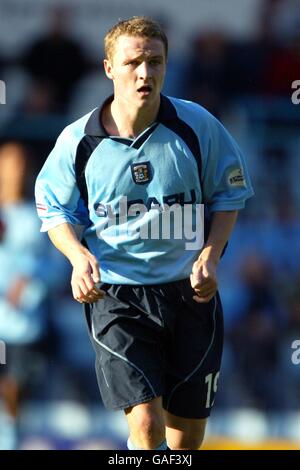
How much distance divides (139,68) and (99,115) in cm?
30

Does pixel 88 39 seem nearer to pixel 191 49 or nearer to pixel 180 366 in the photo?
pixel 191 49

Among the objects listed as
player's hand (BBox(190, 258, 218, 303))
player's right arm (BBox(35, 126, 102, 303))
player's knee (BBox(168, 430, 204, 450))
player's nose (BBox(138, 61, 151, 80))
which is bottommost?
player's knee (BBox(168, 430, 204, 450))

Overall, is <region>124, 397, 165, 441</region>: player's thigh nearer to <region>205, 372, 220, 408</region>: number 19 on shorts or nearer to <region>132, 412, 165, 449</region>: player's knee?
<region>132, 412, 165, 449</region>: player's knee

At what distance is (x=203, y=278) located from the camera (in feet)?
14.6

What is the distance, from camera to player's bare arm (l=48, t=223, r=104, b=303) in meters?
4.39

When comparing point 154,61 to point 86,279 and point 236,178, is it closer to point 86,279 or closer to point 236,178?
point 236,178

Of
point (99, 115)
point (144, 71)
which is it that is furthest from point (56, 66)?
point (144, 71)

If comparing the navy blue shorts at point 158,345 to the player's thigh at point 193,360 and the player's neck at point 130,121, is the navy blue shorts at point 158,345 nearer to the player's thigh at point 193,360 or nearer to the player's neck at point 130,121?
the player's thigh at point 193,360

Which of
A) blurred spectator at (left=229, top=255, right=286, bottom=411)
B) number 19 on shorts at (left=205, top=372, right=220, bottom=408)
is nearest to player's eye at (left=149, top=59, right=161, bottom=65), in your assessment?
number 19 on shorts at (left=205, top=372, right=220, bottom=408)

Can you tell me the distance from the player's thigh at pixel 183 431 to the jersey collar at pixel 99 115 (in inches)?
47.3

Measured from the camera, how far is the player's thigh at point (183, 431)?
4.83m

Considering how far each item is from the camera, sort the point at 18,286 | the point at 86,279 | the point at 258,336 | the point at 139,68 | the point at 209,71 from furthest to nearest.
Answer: the point at 209,71
the point at 258,336
the point at 18,286
the point at 139,68
the point at 86,279
